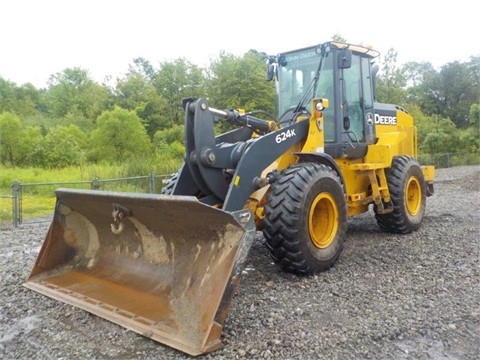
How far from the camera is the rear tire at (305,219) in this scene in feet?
14.4

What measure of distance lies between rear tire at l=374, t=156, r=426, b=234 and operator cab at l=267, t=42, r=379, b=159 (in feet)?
1.87

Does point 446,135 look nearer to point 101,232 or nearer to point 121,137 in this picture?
point 121,137

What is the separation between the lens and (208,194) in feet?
16.5

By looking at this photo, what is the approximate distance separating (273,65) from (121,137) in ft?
49.8

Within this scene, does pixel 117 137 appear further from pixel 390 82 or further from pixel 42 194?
pixel 390 82

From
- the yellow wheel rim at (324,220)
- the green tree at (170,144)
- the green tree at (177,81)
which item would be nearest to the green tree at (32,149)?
the green tree at (170,144)

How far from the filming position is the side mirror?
Answer: 563 cm

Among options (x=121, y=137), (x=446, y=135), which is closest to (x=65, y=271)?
(x=121, y=137)

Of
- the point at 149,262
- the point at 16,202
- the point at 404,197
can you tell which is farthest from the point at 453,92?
the point at 149,262

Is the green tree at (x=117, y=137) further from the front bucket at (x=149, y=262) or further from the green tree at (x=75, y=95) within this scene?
the front bucket at (x=149, y=262)

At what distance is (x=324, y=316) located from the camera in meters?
3.77

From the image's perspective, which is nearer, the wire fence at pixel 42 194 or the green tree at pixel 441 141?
the wire fence at pixel 42 194

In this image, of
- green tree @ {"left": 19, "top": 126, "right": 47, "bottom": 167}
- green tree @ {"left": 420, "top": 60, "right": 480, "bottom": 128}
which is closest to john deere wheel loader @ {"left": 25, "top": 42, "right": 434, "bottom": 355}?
green tree @ {"left": 19, "top": 126, "right": 47, "bottom": 167}

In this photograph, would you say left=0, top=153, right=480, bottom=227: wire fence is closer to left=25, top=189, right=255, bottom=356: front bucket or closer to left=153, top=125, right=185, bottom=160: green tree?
left=25, top=189, right=255, bottom=356: front bucket
